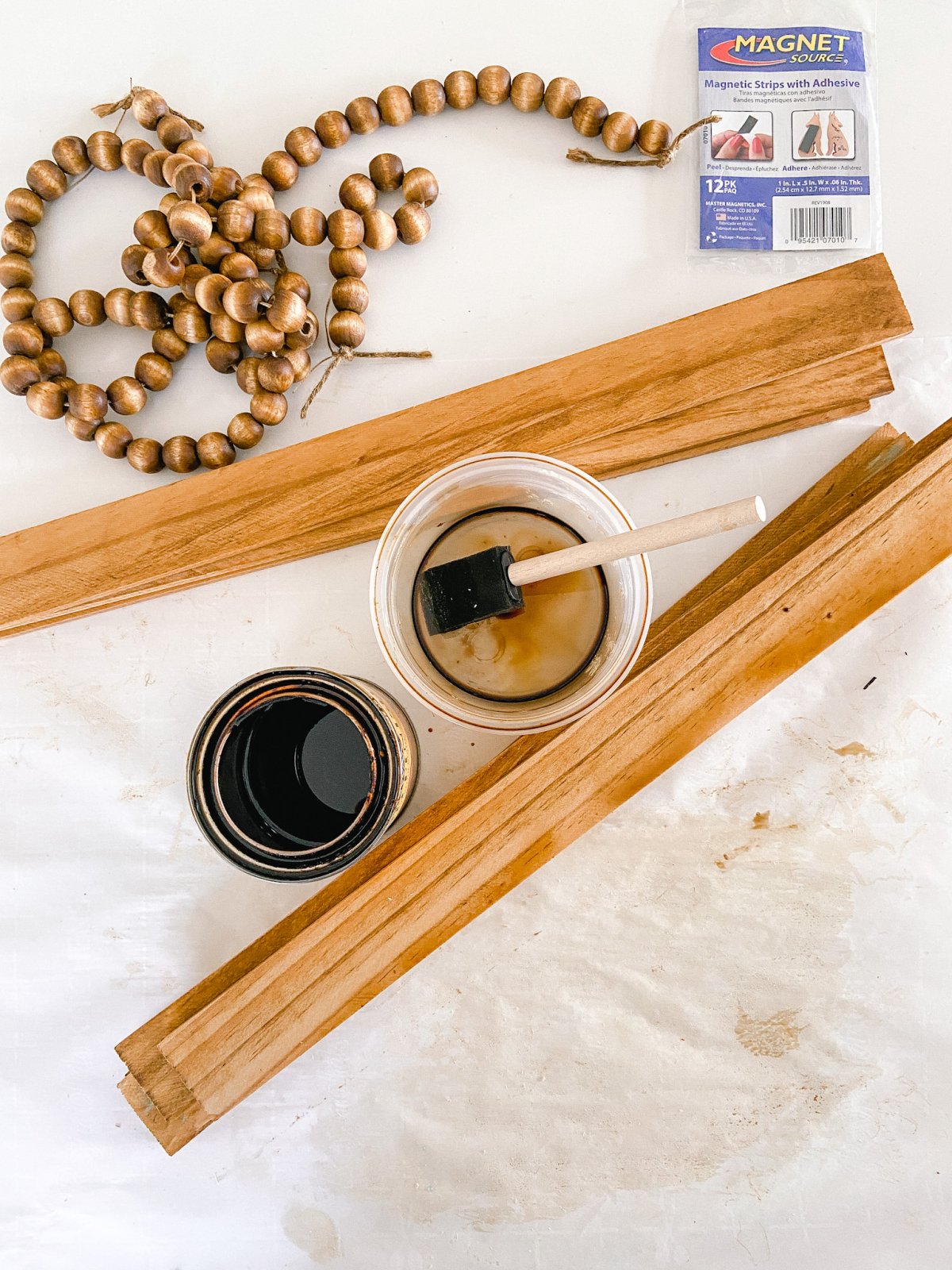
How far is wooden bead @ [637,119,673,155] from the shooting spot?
0.65m

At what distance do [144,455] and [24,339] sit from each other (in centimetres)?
11

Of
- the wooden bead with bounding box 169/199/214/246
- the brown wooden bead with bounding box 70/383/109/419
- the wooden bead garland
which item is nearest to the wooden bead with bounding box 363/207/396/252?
the wooden bead garland

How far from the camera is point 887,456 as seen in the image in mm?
626

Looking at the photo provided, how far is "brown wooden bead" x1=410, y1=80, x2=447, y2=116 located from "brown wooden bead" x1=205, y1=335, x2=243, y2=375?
8.1 inches

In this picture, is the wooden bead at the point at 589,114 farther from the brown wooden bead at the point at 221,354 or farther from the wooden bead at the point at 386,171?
the brown wooden bead at the point at 221,354

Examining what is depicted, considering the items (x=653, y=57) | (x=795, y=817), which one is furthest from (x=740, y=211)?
(x=795, y=817)

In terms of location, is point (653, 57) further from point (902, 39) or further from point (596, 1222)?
point (596, 1222)

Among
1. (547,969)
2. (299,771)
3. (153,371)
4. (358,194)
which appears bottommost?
(547,969)

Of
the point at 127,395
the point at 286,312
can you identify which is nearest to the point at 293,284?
the point at 286,312

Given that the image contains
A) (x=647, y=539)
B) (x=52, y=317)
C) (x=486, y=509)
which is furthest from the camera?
(x=52, y=317)

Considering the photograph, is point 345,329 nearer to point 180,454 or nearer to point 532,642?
point 180,454

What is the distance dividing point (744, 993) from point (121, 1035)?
408 millimetres

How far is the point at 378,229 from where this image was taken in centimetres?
64

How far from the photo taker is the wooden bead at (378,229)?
64 centimetres
